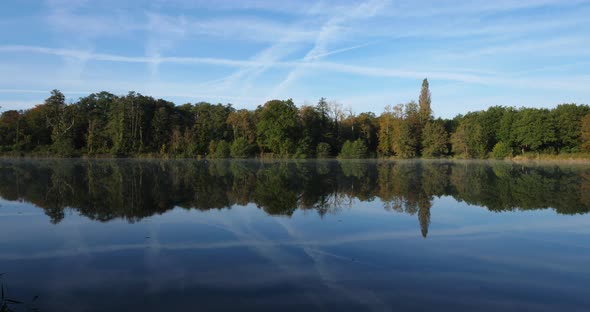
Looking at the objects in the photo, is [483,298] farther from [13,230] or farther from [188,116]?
[188,116]

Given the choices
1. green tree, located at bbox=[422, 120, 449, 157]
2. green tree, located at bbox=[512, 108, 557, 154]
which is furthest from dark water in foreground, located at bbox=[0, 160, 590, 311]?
green tree, located at bbox=[422, 120, 449, 157]

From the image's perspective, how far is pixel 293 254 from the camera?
25.8ft

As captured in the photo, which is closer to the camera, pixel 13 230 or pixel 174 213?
pixel 13 230

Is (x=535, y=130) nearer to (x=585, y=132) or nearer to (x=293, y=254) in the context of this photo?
(x=585, y=132)

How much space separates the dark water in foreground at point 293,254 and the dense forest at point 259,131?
55255 mm

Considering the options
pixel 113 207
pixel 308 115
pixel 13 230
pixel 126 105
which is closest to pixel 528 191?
pixel 113 207

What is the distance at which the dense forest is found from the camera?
67.0 meters

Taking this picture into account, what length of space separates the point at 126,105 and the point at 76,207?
2459 inches

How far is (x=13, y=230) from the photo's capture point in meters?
9.97

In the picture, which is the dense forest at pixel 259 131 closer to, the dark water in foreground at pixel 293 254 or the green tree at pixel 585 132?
the green tree at pixel 585 132

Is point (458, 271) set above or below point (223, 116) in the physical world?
below

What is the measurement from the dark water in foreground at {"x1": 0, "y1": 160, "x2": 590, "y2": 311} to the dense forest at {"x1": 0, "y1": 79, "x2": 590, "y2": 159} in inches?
2175

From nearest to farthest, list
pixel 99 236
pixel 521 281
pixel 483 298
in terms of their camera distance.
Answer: pixel 483 298 < pixel 521 281 < pixel 99 236

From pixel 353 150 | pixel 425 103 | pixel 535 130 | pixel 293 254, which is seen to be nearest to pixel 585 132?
pixel 535 130
